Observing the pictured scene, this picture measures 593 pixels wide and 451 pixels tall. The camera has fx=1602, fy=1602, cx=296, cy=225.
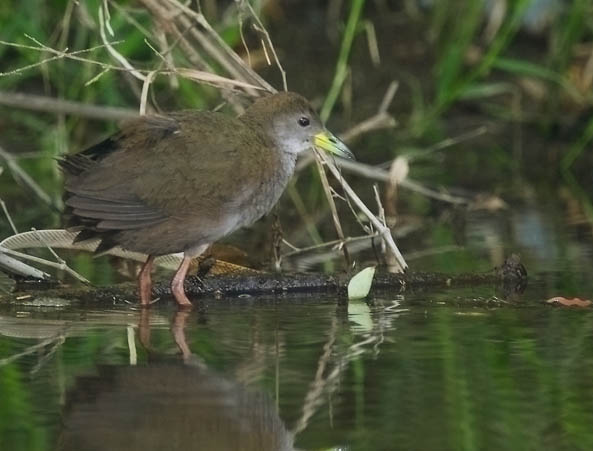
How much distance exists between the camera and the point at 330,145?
7.24 metres

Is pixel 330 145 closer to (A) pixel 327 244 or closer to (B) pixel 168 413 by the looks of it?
(A) pixel 327 244

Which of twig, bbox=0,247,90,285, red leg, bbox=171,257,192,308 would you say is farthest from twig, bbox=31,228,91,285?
red leg, bbox=171,257,192,308

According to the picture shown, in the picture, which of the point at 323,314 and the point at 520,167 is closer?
the point at 323,314

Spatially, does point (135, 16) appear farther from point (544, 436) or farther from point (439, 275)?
point (544, 436)

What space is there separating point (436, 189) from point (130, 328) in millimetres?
4551

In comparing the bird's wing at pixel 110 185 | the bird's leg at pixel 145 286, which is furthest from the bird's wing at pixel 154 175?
the bird's leg at pixel 145 286

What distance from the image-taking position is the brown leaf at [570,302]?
6191 mm

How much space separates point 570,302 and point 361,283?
2.71 ft

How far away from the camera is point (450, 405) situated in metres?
4.59

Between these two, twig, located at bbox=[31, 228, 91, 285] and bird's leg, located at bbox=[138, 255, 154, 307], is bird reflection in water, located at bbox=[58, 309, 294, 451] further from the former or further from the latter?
twig, located at bbox=[31, 228, 91, 285]

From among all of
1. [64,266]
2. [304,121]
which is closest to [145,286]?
[64,266]

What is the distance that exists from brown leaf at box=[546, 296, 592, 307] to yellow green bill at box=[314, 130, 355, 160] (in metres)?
1.33

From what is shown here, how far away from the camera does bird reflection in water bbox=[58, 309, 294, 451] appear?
4203 millimetres

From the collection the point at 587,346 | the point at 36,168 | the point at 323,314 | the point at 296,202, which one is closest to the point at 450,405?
the point at 587,346
